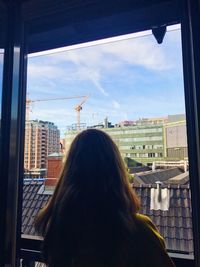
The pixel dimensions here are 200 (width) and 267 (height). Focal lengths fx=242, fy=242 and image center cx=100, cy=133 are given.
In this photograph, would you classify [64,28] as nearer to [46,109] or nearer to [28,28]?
[28,28]

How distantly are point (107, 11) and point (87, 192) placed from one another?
910 mm

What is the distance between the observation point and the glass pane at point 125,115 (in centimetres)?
112

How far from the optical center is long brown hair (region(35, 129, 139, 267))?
2.63 feet

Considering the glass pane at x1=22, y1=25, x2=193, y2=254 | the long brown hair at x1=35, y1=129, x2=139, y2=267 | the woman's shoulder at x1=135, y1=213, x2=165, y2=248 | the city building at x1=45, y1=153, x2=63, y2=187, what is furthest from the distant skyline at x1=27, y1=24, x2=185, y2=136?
the woman's shoulder at x1=135, y1=213, x2=165, y2=248

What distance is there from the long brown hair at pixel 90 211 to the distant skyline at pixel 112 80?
1.16ft

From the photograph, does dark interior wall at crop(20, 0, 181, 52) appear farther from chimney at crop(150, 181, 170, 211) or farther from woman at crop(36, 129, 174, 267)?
chimney at crop(150, 181, 170, 211)

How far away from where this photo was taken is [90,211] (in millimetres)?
839

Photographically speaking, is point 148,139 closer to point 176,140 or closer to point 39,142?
point 176,140

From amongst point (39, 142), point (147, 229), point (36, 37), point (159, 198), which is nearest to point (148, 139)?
point (159, 198)

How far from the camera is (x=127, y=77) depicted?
127 cm

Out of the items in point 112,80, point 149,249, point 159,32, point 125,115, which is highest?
point 159,32

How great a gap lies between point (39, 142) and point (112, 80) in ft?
1.75

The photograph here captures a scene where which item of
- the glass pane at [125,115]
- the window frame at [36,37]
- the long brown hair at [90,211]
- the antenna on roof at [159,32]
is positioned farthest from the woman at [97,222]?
the antenna on roof at [159,32]

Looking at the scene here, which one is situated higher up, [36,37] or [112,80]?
[36,37]
